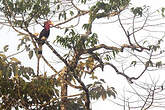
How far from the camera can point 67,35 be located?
4.21m

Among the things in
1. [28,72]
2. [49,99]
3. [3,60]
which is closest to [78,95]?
[49,99]

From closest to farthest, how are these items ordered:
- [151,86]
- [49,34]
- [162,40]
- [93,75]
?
1. [151,86]
2. [162,40]
3. [93,75]
4. [49,34]

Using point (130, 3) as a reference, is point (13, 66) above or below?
below

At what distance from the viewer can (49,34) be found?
223 inches

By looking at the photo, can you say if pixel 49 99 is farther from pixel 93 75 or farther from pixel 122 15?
pixel 122 15

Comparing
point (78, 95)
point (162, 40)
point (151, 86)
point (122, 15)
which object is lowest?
point (78, 95)

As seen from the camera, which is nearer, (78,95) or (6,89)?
(6,89)

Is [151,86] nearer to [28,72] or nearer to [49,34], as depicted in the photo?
[28,72]

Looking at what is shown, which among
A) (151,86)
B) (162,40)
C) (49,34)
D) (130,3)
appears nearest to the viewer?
(151,86)

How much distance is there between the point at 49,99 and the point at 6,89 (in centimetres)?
58

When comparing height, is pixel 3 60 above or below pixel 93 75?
above

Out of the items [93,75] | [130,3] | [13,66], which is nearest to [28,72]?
[13,66]

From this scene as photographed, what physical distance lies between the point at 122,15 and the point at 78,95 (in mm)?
1355

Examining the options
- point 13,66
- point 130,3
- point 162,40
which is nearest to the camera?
point 13,66
